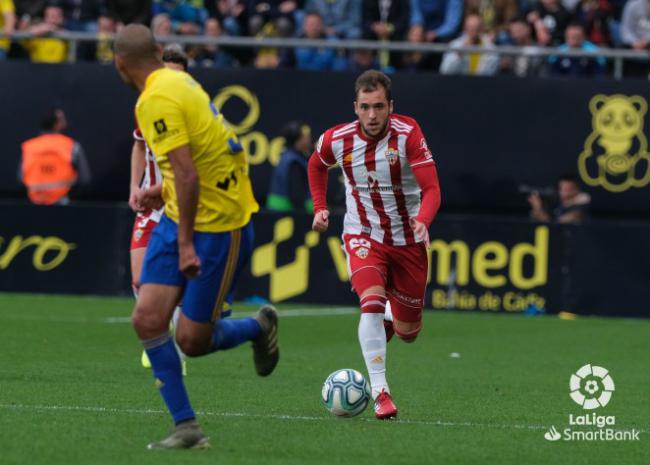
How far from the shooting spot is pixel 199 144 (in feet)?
24.9

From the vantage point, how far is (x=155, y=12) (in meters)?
20.9

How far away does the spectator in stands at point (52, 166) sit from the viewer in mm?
19844

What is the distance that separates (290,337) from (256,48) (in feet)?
21.4

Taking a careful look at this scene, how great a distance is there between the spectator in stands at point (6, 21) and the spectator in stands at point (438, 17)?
536 cm

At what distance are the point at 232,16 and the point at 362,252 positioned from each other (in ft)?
38.0

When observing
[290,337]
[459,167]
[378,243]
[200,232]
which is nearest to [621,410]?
[378,243]

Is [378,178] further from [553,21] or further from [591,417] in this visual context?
[553,21]

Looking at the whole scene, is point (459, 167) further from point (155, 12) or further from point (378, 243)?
point (378, 243)

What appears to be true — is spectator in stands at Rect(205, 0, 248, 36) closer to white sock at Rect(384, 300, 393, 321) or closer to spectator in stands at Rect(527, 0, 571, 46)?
spectator in stands at Rect(527, 0, 571, 46)

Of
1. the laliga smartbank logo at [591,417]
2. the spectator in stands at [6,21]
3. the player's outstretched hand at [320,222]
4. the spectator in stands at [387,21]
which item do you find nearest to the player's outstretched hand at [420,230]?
the player's outstretched hand at [320,222]

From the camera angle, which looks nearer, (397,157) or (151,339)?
(151,339)

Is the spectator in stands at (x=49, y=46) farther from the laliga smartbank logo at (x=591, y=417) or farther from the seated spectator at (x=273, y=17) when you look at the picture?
the laliga smartbank logo at (x=591, y=417)

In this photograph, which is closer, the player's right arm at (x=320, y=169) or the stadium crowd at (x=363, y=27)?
the player's right arm at (x=320, y=169)

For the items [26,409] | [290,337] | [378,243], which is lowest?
[290,337]
